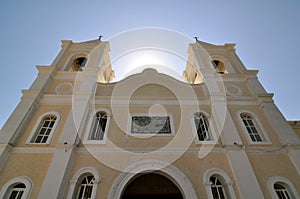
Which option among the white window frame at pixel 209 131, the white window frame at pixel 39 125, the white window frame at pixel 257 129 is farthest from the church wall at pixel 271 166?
the white window frame at pixel 39 125

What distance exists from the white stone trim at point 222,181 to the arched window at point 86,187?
4540mm

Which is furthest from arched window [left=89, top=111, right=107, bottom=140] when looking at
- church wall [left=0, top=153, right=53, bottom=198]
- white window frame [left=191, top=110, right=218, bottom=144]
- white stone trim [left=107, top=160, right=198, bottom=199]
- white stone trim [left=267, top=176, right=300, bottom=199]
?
white stone trim [left=267, top=176, right=300, bottom=199]

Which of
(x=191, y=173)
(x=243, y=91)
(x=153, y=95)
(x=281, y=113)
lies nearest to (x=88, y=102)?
(x=153, y=95)

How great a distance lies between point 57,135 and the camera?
8.32 m

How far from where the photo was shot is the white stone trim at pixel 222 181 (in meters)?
6.62

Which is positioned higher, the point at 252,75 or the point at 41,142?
the point at 252,75

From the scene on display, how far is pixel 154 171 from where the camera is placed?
726 cm

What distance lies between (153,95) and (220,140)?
14.7 ft

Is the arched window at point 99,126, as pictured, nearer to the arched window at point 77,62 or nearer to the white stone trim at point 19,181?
the white stone trim at point 19,181

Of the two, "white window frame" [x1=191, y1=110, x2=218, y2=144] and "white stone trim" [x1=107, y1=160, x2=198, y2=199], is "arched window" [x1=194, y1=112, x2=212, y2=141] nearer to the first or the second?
"white window frame" [x1=191, y1=110, x2=218, y2=144]

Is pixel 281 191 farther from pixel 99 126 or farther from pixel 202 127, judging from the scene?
pixel 99 126

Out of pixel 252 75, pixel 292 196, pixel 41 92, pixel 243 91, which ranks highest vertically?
pixel 252 75

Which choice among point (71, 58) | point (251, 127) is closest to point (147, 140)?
point (251, 127)

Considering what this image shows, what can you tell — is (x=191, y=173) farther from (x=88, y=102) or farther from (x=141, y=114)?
(x=88, y=102)
